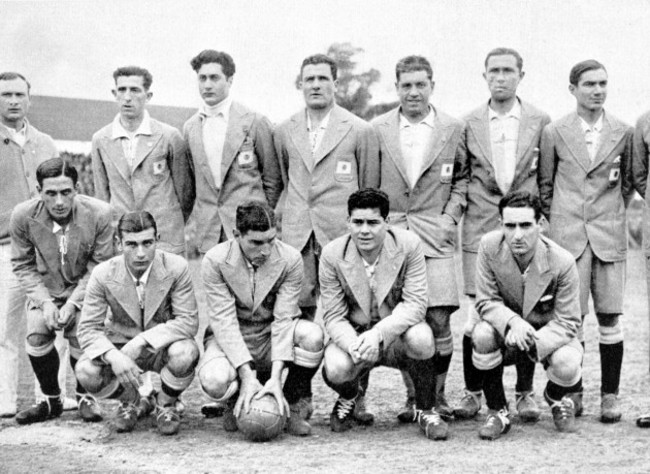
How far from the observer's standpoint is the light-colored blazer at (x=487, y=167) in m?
4.96

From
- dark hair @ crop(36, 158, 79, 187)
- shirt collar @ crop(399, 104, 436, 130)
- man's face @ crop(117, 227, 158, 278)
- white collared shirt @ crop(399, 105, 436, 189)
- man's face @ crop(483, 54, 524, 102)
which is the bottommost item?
man's face @ crop(117, 227, 158, 278)

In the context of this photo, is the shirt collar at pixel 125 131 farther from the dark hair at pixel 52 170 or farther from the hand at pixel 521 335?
the hand at pixel 521 335

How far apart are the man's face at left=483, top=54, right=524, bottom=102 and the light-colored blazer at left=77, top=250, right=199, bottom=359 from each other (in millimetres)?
2070

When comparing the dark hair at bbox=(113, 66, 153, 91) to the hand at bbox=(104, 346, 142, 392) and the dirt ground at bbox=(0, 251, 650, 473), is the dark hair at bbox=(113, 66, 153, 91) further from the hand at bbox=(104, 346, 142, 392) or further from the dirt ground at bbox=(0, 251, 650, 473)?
the dirt ground at bbox=(0, 251, 650, 473)

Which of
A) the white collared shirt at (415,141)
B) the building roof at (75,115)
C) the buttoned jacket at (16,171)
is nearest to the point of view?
the white collared shirt at (415,141)

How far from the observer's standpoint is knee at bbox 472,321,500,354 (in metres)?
4.55

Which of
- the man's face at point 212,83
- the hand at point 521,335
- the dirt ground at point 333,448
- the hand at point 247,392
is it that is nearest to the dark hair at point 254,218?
the hand at point 247,392

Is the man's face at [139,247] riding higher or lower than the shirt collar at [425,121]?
lower

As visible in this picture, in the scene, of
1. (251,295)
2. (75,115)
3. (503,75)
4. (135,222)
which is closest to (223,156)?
(135,222)

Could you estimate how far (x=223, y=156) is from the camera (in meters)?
5.14

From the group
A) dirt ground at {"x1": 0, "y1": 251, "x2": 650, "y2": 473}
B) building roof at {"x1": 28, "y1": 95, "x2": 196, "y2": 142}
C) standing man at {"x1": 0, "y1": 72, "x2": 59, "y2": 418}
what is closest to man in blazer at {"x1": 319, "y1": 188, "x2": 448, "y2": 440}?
dirt ground at {"x1": 0, "y1": 251, "x2": 650, "y2": 473}

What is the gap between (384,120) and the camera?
5.04 meters

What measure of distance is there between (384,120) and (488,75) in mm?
663

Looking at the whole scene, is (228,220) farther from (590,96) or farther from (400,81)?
(590,96)
